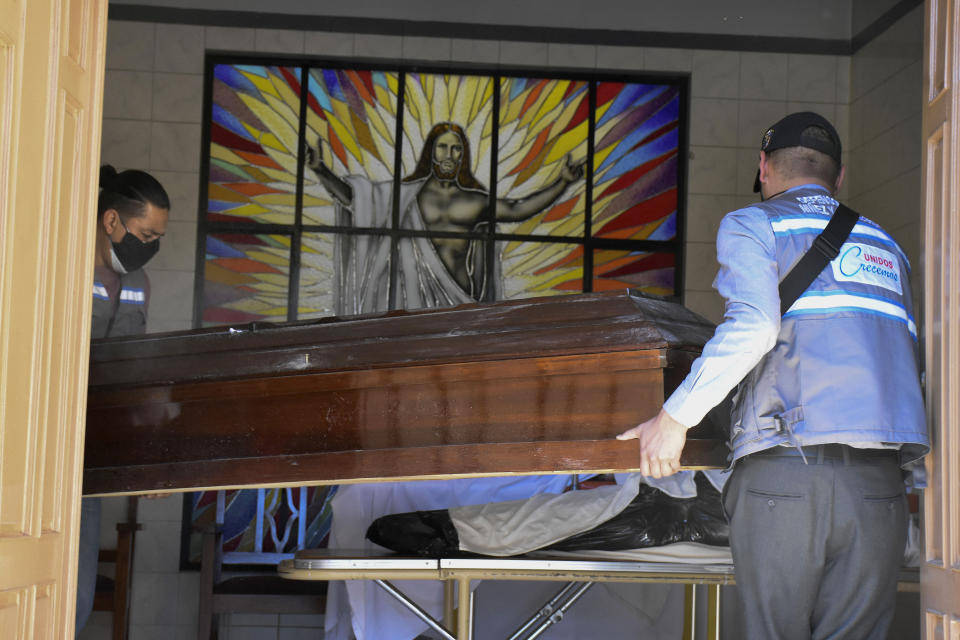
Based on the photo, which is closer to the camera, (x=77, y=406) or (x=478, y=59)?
(x=77, y=406)

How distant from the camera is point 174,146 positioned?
591 cm

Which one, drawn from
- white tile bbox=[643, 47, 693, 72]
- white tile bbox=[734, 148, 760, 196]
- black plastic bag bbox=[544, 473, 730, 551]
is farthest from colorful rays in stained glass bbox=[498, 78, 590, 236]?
black plastic bag bbox=[544, 473, 730, 551]

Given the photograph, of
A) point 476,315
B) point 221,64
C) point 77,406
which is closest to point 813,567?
point 476,315

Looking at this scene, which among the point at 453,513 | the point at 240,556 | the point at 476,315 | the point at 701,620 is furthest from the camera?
the point at 240,556

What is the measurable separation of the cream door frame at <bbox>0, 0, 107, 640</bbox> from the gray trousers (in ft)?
4.64

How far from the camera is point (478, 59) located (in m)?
6.09

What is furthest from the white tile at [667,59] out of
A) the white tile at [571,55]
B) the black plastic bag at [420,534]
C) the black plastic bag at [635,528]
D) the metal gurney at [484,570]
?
the metal gurney at [484,570]

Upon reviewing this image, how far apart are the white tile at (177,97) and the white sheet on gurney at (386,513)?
8.64ft

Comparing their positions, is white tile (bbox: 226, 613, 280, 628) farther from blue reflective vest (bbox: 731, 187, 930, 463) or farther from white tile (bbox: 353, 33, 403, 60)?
blue reflective vest (bbox: 731, 187, 930, 463)

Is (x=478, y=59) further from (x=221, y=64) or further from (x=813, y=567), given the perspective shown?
(x=813, y=567)

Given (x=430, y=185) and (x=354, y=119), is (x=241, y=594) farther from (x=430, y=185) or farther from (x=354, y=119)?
(x=354, y=119)

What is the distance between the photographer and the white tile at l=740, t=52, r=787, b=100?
616cm

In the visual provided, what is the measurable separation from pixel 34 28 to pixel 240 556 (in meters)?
4.14

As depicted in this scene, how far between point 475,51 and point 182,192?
1822 mm
